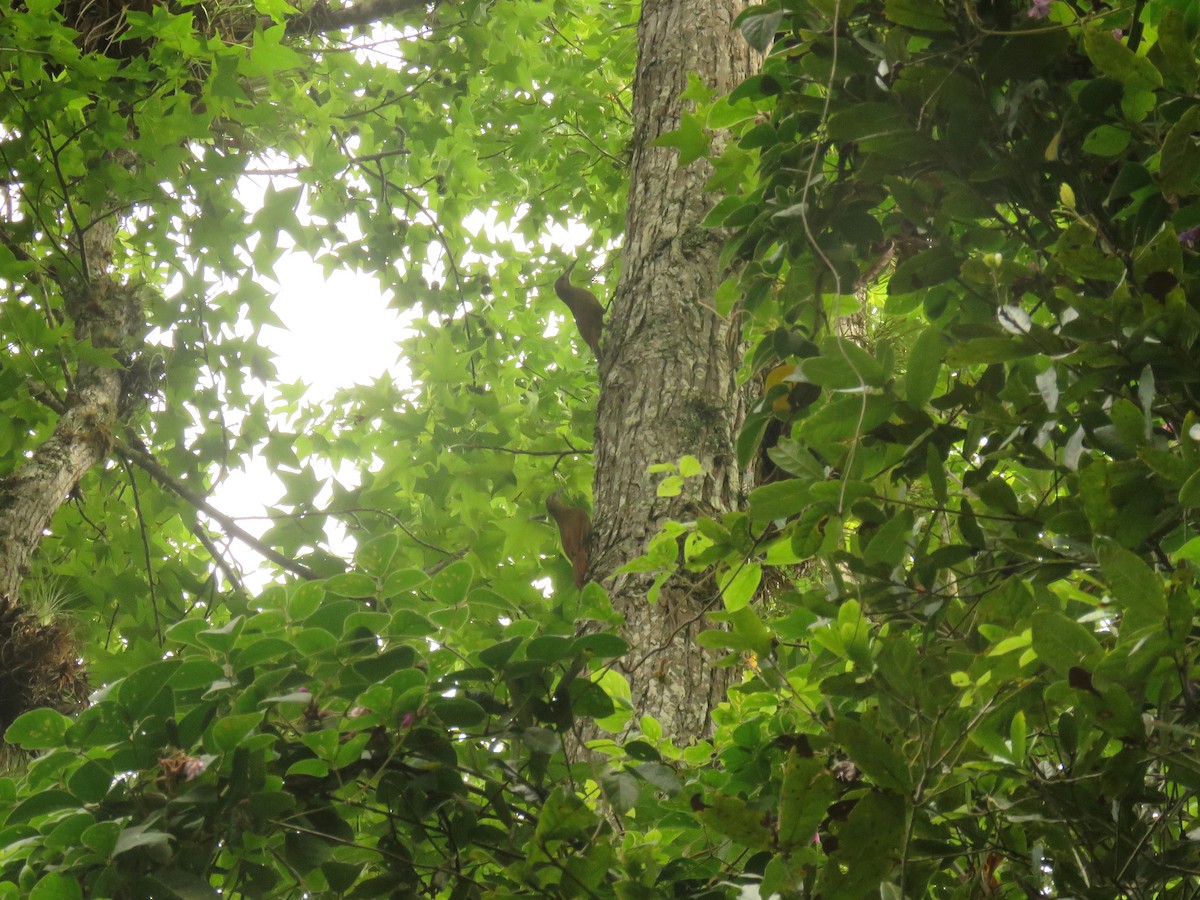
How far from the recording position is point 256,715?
0.81 metres

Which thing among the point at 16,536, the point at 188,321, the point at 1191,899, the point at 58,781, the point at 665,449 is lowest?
the point at 1191,899

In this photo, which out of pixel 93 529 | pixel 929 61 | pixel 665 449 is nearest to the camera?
pixel 929 61

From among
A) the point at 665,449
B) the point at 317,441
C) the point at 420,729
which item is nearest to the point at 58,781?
the point at 420,729

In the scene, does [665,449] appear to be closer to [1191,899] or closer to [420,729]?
[420,729]

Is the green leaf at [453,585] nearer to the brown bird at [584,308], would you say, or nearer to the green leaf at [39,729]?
the green leaf at [39,729]

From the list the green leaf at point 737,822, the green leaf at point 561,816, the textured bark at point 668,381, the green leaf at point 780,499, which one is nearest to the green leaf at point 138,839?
the green leaf at point 561,816

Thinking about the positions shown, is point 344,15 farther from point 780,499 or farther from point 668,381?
point 780,499

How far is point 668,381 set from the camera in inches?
81.3

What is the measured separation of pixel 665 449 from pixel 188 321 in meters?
1.78

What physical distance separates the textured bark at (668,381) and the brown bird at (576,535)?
51 mm

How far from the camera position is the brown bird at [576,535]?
1975mm

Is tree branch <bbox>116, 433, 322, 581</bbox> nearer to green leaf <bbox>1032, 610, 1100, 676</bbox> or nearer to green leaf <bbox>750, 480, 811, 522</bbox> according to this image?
green leaf <bbox>750, 480, 811, 522</bbox>

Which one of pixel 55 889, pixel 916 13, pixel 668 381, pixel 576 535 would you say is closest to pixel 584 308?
pixel 668 381

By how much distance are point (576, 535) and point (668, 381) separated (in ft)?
1.22
